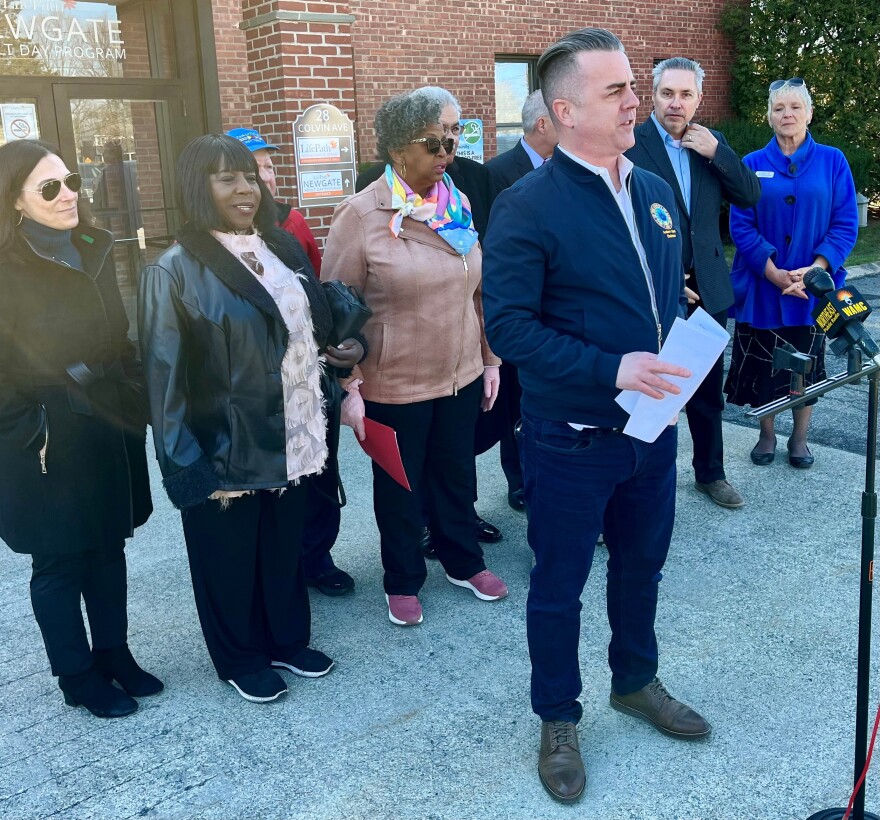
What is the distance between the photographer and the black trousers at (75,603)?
294 centimetres

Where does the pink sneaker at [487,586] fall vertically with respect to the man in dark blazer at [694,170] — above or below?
below

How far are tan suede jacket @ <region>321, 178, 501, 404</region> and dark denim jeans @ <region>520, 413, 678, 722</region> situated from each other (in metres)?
0.86

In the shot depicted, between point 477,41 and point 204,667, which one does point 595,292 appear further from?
point 477,41

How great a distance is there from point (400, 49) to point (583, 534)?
9219 millimetres

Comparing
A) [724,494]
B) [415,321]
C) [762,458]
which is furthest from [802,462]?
[415,321]

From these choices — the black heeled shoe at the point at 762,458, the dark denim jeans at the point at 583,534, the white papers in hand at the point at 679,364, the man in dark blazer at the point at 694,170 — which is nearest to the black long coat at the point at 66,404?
the dark denim jeans at the point at 583,534

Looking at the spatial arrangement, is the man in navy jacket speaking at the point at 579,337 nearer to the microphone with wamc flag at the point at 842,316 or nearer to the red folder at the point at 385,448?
the microphone with wamc flag at the point at 842,316

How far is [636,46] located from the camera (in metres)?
12.9

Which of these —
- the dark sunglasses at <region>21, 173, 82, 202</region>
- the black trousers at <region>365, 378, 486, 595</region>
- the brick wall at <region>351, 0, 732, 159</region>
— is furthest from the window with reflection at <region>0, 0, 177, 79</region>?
the black trousers at <region>365, 378, 486, 595</region>

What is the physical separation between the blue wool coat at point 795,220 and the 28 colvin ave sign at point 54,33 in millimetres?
5721

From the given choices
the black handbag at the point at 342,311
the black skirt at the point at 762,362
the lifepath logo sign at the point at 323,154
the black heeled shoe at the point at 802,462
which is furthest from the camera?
the lifepath logo sign at the point at 323,154

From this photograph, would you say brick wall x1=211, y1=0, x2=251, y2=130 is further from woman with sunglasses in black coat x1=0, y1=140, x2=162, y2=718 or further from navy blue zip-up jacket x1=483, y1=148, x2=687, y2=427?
navy blue zip-up jacket x1=483, y1=148, x2=687, y2=427

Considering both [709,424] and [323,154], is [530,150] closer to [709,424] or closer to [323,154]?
[709,424]

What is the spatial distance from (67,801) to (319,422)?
4.63ft
